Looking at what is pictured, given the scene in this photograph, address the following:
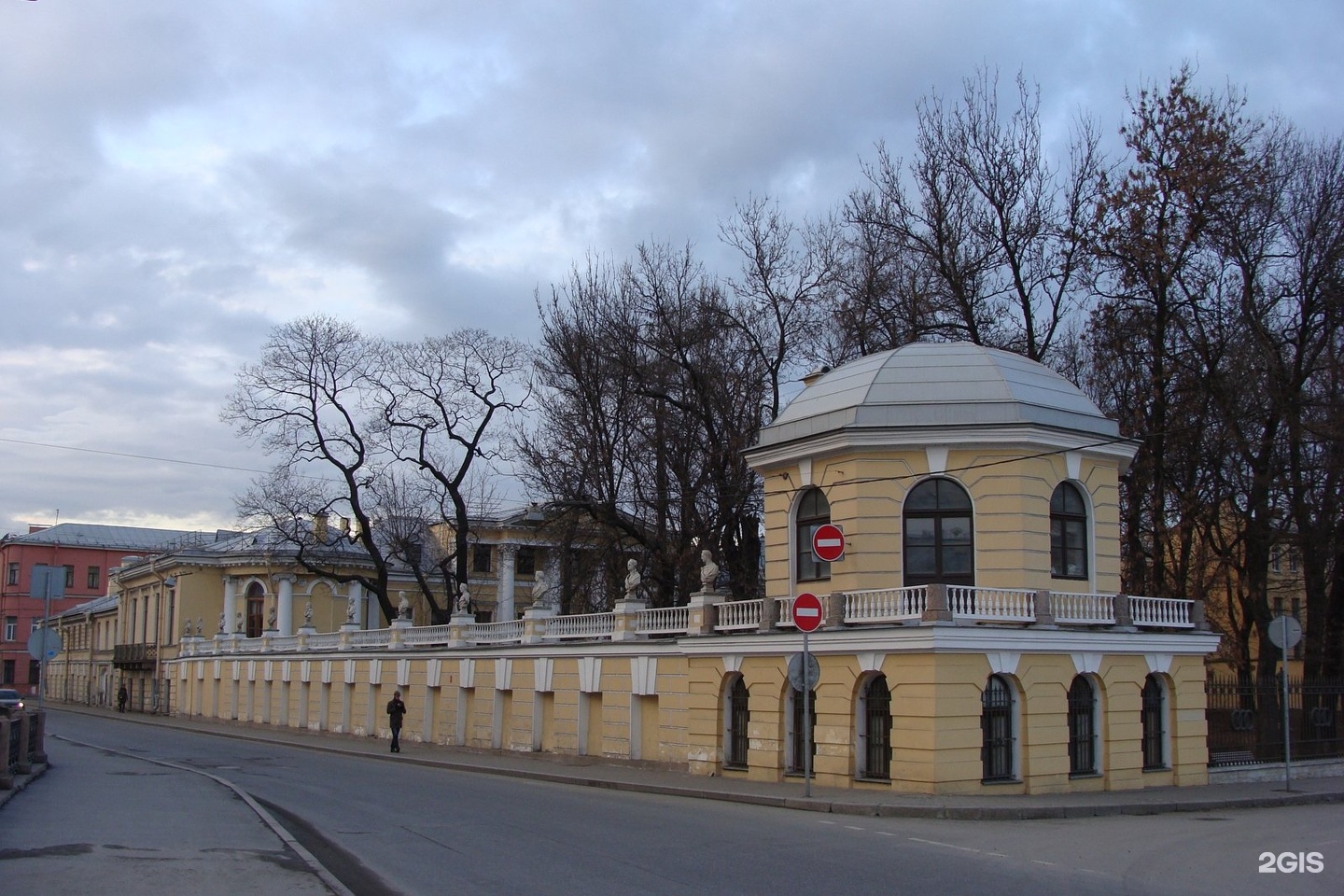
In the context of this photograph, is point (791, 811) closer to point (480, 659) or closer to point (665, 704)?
point (665, 704)

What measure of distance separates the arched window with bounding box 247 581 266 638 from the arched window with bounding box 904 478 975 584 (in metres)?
48.4

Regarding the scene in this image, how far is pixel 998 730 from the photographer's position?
20609 millimetres

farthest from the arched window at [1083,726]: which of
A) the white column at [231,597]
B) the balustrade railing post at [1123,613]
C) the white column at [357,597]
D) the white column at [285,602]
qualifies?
the white column at [357,597]

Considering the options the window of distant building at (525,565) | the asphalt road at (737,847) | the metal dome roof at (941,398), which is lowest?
the asphalt road at (737,847)

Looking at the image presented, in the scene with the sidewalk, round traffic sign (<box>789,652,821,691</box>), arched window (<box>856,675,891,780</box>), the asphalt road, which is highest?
round traffic sign (<box>789,652,821,691</box>)

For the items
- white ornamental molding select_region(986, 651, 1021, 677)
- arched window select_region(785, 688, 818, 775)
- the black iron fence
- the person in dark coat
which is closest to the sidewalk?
arched window select_region(785, 688, 818, 775)

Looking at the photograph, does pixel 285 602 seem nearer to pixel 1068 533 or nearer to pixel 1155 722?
pixel 1068 533

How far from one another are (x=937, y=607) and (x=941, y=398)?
4724mm

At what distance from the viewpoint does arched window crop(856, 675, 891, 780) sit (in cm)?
2080

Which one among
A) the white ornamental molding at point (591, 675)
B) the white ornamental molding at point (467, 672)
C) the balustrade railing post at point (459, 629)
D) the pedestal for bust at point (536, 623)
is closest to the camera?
the white ornamental molding at point (591, 675)

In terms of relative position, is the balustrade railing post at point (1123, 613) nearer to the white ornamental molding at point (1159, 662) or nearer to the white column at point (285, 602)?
the white ornamental molding at point (1159, 662)

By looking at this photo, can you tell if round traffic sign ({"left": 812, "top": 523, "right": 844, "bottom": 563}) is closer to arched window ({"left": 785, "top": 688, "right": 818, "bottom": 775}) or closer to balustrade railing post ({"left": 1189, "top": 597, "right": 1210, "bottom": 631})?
arched window ({"left": 785, "top": 688, "right": 818, "bottom": 775})

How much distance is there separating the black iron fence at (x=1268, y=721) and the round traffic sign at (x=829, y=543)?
28.7ft

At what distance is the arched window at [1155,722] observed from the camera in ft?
74.4
